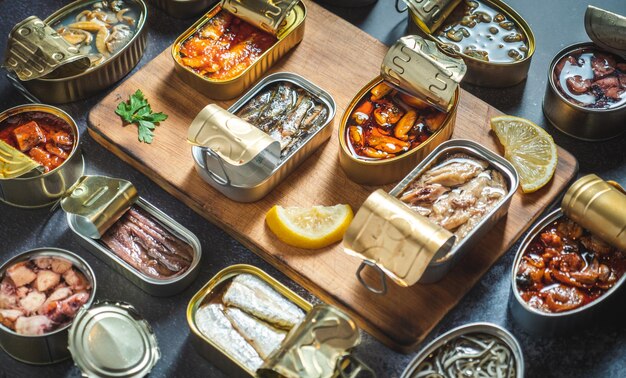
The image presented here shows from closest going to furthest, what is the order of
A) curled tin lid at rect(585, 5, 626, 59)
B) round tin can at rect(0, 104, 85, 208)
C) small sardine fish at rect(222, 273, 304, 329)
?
small sardine fish at rect(222, 273, 304, 329) → round tin can at rect(0, 104, 85, 208) → curled tin lid at rect(585, 5, 626, 59)

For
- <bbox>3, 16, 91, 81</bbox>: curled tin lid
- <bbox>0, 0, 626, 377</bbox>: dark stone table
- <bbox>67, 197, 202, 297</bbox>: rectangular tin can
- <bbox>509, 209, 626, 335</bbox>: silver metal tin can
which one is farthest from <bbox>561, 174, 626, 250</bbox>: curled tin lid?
<bbox>3, 16, 91, 81</bbox>: curled tin lid

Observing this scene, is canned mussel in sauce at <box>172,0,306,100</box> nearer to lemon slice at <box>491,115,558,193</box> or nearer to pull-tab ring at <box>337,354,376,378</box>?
lemon slice at <box>491,115,558,193</box>

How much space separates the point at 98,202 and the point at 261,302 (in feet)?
3.17

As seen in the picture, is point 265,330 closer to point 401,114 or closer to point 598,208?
point 401,114

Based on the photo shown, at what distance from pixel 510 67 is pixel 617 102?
594mm

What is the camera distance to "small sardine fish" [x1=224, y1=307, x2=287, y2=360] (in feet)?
14.7

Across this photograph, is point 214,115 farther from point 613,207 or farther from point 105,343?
point 613,207

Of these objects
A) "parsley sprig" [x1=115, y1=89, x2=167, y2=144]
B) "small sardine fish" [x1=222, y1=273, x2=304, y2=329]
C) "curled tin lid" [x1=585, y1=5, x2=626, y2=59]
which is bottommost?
"small sardine fish" [x1=222, y1=273, x2=304, y2=329]

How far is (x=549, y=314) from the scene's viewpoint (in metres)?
4.51

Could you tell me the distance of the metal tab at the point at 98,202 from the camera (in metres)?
4.83

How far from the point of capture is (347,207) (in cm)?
495

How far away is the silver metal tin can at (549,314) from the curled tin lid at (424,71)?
32.4 inches

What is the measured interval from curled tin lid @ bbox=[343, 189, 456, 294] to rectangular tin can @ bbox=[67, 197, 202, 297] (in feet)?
2.54

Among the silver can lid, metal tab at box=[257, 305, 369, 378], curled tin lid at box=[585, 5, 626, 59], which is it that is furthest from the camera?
curled tin lid at box=[585, 5, 626, 59]
